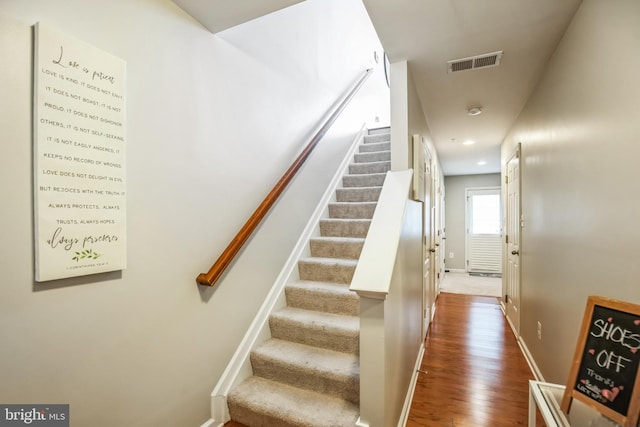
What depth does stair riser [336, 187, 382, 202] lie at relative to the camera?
3.06 metres

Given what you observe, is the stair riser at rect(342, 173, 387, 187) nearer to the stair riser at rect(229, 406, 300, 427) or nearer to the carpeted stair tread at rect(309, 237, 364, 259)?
the carpeted stair tread at rect(309, 237, 364, 259)

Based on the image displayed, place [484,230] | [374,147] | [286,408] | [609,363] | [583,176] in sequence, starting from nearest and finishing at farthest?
[609,363], [583,176], [286,408], [374,147], [484,230]

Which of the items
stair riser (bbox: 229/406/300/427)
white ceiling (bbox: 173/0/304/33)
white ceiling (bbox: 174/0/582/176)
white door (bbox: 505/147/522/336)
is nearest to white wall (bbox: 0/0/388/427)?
white ceiling (bbox: 173/0/304/33)

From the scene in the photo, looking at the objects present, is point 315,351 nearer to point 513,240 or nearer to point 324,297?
point 324,297

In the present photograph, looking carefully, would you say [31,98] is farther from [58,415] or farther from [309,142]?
[309,142]

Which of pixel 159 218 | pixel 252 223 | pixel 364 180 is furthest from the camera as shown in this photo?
pixel 364 180

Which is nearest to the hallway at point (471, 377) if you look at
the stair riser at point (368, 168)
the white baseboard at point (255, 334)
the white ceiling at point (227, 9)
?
the white baseboard at point (255, 334)

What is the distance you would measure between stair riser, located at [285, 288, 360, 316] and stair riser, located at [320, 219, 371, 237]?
2.45 feet

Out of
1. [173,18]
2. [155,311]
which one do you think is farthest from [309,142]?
[155,311]

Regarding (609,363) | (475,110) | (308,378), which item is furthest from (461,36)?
(308,378)

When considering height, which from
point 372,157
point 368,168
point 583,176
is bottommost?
point 583,176

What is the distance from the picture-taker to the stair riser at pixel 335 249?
99.0 inches

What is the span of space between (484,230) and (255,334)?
261 inches

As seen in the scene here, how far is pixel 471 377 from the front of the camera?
238cm
